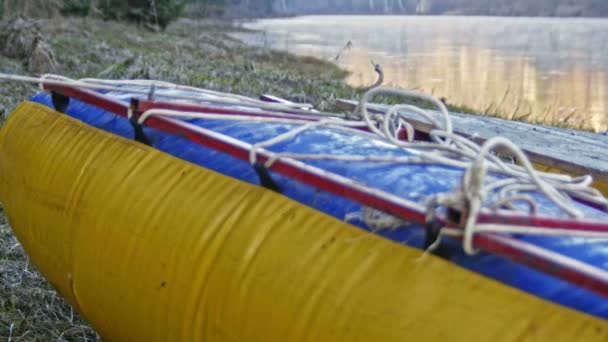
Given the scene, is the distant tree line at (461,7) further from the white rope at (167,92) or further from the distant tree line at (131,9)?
the white rope at (167,92)

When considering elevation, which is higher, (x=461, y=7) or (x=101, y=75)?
(x=101, y=75)

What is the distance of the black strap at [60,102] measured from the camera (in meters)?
2.91

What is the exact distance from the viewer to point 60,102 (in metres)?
2.92

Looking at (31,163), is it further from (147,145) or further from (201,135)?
(201,135)

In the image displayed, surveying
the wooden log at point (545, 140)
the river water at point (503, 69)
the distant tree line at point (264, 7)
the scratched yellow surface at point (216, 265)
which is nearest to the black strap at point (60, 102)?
the scratched yellow surface at point (216, 265)

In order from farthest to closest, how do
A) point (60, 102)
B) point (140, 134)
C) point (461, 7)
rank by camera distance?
point (461, 7)
point (60, 102)
point (140, 134)

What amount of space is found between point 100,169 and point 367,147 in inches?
34.7

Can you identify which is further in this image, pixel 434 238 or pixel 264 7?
pixel 264 7

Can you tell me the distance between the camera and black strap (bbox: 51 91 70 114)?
2.91 metres

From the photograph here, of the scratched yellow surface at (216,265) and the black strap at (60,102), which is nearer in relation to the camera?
the scratched yellow surface at (216,265)

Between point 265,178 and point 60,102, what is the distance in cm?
127

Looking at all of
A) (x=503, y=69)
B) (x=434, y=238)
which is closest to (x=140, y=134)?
(x=434, y=238)

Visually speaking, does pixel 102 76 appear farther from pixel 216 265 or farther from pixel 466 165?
pixel 466 165

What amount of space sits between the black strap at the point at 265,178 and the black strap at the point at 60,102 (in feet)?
4.01
